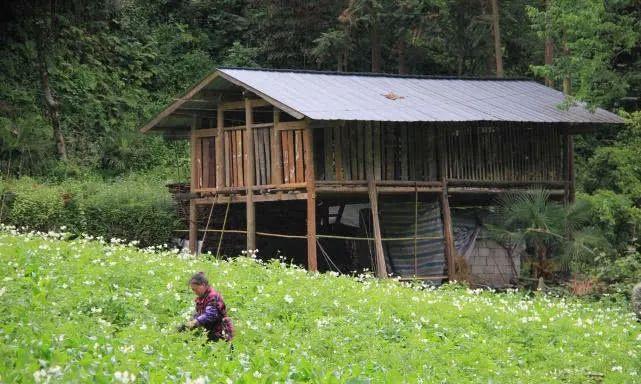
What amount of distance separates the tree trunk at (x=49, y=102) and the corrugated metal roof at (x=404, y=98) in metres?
10.3

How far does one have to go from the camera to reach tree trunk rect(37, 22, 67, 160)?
3038 cm

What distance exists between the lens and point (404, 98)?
22828 millimetres

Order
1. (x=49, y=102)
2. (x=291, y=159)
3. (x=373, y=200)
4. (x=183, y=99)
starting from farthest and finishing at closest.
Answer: (x=49, y=102), (x=183, y=99), (x=373, y=200), (x=291, y=159)

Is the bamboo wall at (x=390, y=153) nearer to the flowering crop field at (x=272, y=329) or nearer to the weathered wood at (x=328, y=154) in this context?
the weathered wood at (x=328, y=154)

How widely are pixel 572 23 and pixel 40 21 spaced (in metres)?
18.0

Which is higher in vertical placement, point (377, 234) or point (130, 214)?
point (130, 214)

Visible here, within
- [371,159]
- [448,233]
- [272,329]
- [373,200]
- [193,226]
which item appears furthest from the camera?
[193,226]

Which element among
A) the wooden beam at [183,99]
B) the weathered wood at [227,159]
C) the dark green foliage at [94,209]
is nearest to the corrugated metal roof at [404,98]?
the wooden beam at [183,99]

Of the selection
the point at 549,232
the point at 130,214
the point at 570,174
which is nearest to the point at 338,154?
the point at 549,232

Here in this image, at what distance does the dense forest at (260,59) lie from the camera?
2350 centimetres

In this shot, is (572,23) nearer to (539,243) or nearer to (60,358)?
(539,243)

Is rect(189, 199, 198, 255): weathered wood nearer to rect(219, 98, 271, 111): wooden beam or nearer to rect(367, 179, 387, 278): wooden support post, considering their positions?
rect(219, 98, 271, 111): wooden beam

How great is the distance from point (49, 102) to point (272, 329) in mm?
20930

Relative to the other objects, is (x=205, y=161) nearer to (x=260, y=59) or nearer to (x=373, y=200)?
(x=373, y=200)
